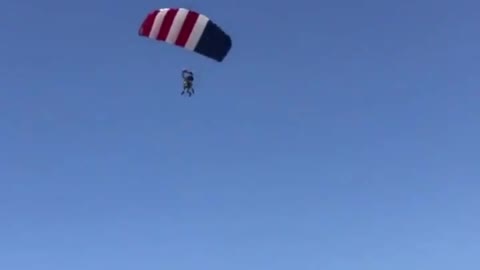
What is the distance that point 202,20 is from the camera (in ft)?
490

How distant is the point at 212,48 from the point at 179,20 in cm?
298

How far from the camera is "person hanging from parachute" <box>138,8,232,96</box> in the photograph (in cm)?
14912

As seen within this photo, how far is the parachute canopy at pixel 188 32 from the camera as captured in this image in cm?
14912

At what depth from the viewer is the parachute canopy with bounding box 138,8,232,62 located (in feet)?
489

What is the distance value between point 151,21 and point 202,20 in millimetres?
3569

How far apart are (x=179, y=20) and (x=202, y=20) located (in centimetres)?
158

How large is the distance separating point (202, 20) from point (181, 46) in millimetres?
2338

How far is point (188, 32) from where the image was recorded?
149125mm

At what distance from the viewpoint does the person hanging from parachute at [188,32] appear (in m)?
149

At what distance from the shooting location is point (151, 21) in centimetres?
15000

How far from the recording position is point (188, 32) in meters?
149

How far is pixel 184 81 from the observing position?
15388cm

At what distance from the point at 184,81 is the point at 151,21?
6016 mm

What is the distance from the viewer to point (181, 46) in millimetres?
149125
